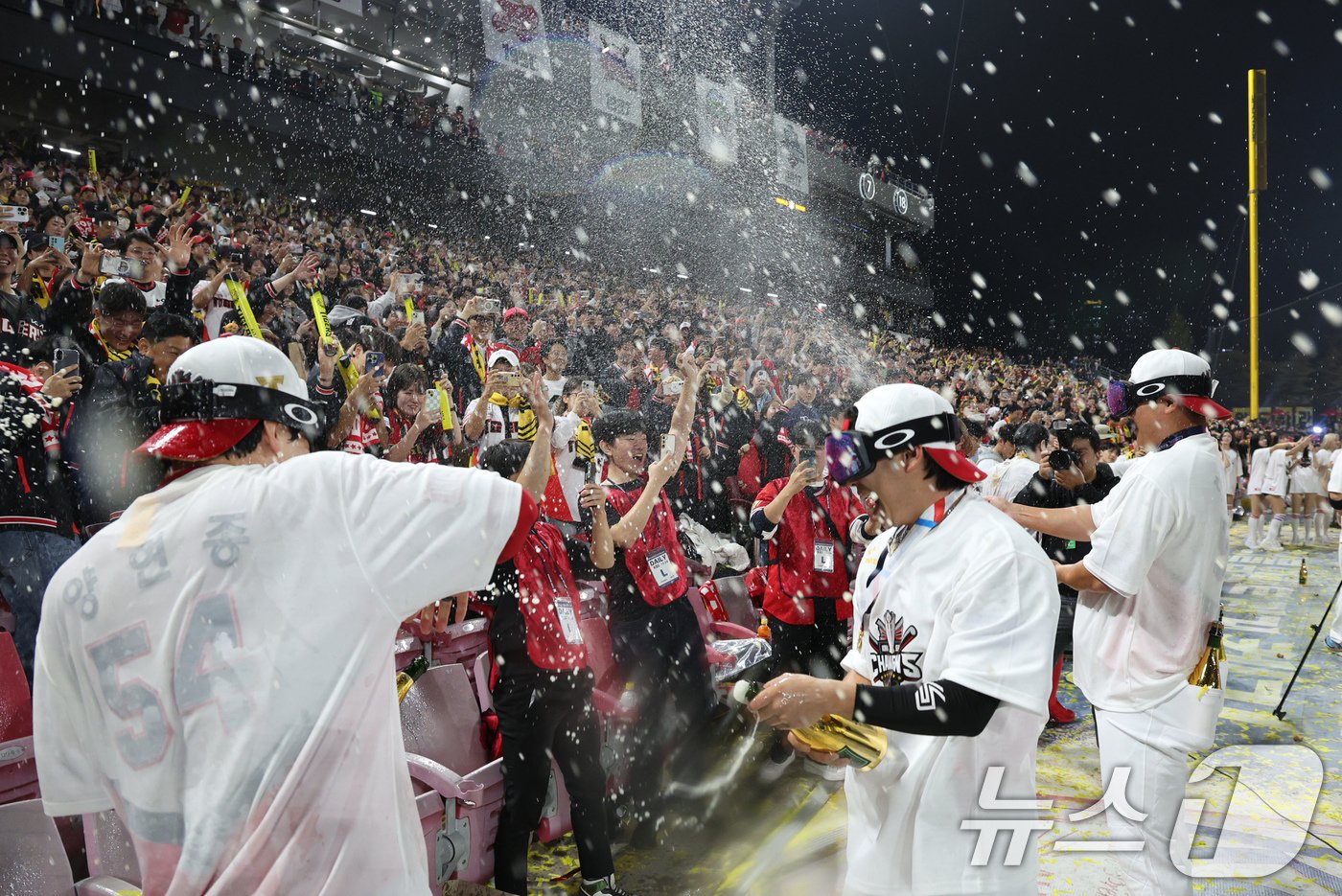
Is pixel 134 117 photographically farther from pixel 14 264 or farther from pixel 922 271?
pixel 922 271

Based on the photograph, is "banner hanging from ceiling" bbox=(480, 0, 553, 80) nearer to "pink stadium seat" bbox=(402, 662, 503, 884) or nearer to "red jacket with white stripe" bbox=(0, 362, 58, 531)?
"red jacket with white stripe" bbox=(0, 362, 58, 531)

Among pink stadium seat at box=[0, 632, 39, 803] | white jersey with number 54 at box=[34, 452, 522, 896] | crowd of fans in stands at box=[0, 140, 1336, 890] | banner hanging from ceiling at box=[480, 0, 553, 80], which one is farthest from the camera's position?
banner hanging from ceiling at box=[480, 0, 553, 80]

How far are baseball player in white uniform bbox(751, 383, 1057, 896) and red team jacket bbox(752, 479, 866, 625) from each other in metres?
3.00

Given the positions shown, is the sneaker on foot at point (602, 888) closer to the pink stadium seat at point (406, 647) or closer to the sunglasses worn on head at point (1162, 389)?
the pink stadium seat at point (406, 647)

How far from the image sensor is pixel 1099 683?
325cm

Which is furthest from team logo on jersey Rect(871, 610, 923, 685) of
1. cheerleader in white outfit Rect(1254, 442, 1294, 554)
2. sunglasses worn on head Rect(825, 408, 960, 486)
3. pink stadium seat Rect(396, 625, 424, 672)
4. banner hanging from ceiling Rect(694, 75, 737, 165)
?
banner hanging from ceiling Rect(694, 75, 737, 165)

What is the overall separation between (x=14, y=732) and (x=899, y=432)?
134 inches

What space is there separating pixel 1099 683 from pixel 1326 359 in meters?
35.0

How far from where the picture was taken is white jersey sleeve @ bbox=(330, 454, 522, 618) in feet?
5.50

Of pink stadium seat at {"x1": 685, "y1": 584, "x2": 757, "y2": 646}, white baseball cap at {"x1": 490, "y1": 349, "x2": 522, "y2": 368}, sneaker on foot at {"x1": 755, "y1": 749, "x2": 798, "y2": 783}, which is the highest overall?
white baseball cap at {"x1": 490, "y1": 349, "x2": 522, "y2": 368}

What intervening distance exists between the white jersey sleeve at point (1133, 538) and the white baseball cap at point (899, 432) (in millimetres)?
1336

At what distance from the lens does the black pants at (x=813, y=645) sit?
5355 millimetres

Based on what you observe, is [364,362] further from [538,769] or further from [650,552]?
[538,769]

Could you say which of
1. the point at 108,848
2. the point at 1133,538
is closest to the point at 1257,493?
the point at 1133,538
